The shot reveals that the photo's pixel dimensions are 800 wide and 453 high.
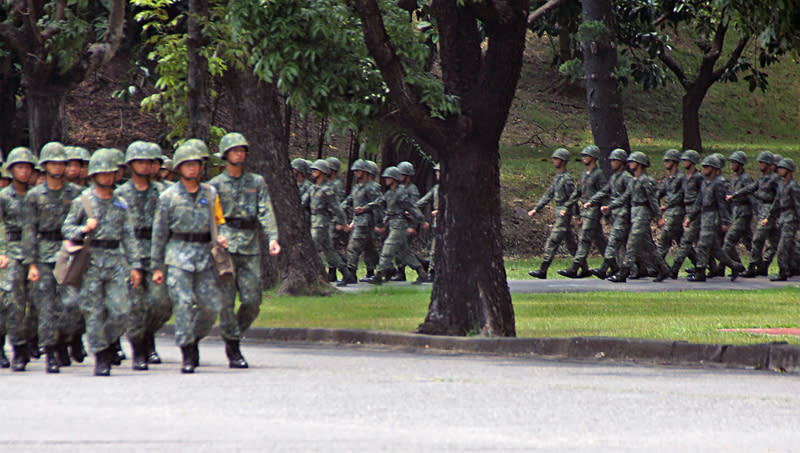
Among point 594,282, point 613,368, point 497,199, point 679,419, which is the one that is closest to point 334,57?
point 497,199

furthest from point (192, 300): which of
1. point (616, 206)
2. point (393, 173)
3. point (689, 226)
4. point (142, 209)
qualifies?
point (689, 226)

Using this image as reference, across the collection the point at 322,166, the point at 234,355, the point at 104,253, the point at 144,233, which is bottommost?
the point at 234,355

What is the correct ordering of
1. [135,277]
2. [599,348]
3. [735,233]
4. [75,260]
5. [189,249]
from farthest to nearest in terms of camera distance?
[735,233] → [599,348] → [135,277] → [189,249] → [75,260]

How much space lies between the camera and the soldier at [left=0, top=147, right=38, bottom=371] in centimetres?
1304

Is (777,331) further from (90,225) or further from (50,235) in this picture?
(50,235)

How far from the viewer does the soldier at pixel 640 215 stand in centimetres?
2322

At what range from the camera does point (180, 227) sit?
12.3 m

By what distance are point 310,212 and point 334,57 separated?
34.8 ft

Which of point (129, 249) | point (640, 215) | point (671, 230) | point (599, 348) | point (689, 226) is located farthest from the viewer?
point (671, 230)

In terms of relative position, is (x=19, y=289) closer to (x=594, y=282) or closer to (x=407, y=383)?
(x=407, y=383)

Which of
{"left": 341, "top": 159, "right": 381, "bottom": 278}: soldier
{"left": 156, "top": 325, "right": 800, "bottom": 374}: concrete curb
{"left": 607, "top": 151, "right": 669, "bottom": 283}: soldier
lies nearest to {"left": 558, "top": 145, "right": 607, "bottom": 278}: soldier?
{"left": 607, "top": 151, "right": 669, "bottom": 283}: soldier

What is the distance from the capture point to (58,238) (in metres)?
13.0

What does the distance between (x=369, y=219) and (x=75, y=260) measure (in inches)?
505

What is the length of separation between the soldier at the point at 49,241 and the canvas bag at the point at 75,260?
618mm
